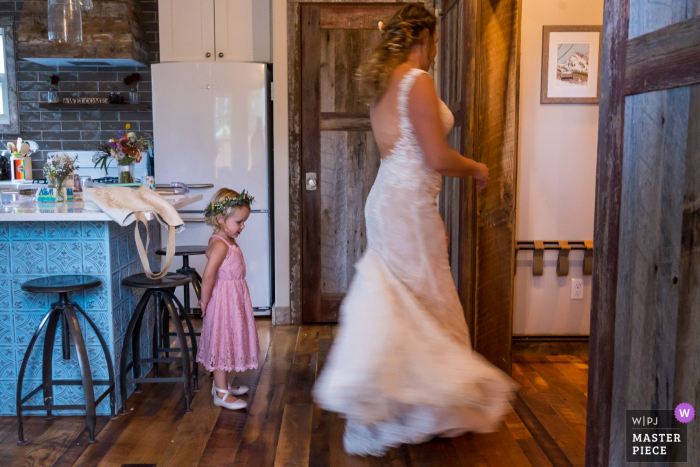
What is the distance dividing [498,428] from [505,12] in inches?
72.2

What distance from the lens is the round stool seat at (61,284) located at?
2.30 m

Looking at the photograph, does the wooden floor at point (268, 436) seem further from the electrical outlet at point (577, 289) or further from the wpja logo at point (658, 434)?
the wpja logo at point (658, 434)

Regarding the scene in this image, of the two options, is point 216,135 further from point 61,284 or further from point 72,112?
point 61,284

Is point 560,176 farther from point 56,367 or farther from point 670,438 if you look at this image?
point 56,367

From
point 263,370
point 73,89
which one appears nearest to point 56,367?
point 263,370

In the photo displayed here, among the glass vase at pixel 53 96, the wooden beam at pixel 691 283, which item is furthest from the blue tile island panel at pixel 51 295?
the glass vase at pixel 53 96

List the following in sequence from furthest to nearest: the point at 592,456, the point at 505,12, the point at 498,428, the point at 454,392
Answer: the point at 505,12
the point at 498,428
the point at 454,392
the point at 592,456

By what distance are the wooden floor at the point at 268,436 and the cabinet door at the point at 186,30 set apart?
2.38 m

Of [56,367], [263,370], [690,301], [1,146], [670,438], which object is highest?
[1,146]

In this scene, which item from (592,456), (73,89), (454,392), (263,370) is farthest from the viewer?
(73,89)

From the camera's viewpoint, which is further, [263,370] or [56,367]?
[263,370]

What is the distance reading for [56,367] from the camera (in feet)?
8.55

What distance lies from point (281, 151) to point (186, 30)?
3.65 feet

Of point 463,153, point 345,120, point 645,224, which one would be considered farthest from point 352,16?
point 645,224
